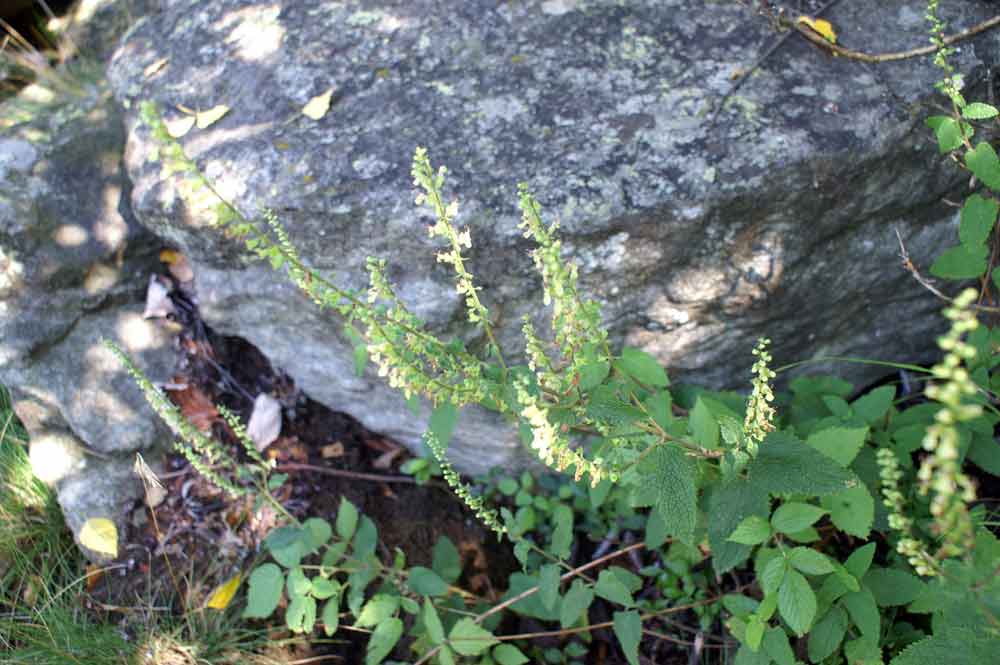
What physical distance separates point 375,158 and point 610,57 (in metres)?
0.89

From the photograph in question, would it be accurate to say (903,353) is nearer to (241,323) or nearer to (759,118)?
(759,118)

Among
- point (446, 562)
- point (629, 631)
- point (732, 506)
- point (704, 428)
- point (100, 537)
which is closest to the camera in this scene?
point (732, 506)

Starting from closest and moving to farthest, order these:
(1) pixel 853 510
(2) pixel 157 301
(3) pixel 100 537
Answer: (1) pixel 853 510, (3) pixel 100 537, (2) pixel 157 301

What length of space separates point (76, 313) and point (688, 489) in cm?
273

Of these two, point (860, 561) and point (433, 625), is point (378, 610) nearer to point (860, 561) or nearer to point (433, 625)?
point (433, 625)

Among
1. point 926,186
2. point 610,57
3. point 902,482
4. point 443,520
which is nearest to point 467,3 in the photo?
point 610,57

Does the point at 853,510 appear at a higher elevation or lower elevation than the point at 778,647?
higher

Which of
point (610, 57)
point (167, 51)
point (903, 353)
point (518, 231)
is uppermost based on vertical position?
point (167, 51)

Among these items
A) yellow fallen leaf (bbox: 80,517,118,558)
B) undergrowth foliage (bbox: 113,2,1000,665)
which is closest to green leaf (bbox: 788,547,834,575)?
undergrowth foliage (bbox: 113,2,1000,665)

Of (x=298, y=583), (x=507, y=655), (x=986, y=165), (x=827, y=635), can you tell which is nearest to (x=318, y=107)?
(x=298, y=583)

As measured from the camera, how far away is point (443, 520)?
325 cm

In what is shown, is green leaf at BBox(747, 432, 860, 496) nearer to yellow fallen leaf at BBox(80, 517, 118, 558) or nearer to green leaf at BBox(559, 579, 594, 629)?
green leaf at BBox(559, 579, 594, 629)

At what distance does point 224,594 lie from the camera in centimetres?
299

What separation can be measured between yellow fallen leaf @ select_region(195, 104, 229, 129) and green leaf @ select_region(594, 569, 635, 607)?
2084 millimetres
